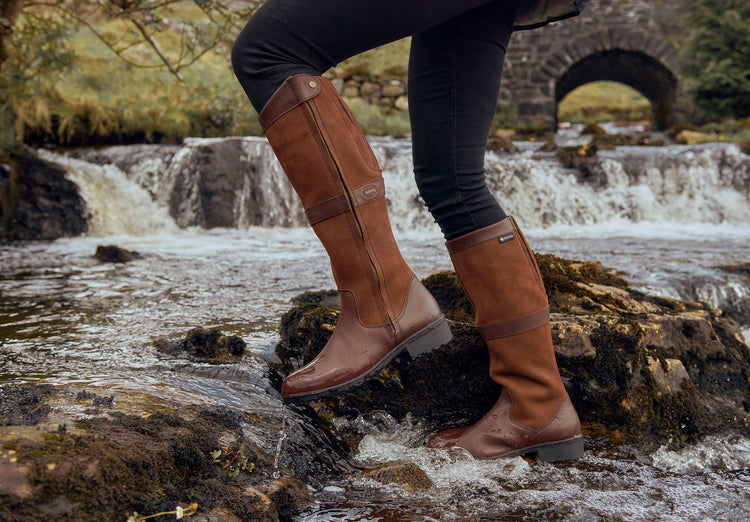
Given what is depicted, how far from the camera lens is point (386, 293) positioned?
160 centimetres

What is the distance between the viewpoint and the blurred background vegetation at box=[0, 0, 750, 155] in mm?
5891

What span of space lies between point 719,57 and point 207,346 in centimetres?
1544

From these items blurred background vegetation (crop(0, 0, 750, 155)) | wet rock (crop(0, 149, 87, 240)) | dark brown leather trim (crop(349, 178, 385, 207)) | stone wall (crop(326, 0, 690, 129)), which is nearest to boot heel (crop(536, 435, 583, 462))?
dark brown leather trim (crop(349, 178, 385, 207))

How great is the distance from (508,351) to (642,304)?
3.45ft

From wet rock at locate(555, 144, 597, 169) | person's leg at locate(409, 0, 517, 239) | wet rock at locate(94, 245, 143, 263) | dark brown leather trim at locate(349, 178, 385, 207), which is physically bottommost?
wet rock at locate(94, 245, 143, 263)

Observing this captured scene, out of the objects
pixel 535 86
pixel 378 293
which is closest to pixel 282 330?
pixel 378 293

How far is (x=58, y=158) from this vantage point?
29.9 ft

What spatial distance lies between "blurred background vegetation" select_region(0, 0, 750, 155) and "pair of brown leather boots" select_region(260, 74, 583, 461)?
13.4 ft

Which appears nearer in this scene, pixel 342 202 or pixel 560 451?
pixel 342 202

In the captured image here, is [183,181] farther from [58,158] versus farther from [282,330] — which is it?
[282,330]

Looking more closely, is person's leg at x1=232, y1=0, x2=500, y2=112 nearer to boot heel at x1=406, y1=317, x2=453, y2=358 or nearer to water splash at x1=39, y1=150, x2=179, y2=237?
boot heel at x1=406, y1=317, x2=453, y2=358

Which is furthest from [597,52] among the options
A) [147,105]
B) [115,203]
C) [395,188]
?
[115,203]

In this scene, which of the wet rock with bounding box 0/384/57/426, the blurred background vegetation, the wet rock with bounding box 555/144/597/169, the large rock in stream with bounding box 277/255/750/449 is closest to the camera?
the wet rock with bounding box 0/384/57/426

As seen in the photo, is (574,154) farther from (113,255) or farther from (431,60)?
(431,60)
